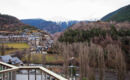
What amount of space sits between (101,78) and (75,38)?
1125 cm

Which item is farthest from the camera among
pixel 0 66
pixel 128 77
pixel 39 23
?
pixel 39 23

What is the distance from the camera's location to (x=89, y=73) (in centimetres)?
1251

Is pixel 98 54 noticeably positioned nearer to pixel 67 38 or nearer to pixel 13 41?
pixel 67 38

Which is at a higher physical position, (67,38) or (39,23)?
(39,23)

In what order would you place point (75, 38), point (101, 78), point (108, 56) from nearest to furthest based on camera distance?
point (101, 78), point (108, 56), point (75, 38)

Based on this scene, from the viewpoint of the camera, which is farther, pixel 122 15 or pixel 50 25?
pixel 50 25

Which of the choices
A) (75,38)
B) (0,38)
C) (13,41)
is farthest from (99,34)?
(0,38)

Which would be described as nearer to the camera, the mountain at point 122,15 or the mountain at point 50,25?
the mountain at point 122,15

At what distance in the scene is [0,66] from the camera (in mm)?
2877

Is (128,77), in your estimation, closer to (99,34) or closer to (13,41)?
(99,34)

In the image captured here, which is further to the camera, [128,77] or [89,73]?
[128,77]

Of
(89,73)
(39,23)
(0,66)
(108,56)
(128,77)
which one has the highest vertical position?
(39,23)

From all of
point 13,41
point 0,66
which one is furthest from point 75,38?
point 0,66

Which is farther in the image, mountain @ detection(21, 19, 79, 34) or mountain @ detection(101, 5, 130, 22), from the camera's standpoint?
mountain @ detection(21, 19, 79, 34)
